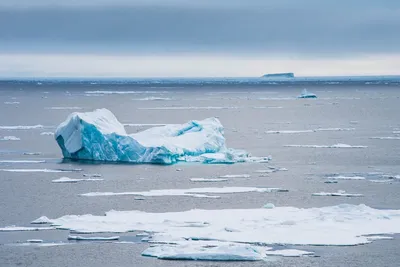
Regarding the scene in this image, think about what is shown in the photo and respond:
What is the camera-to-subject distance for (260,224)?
12.5 meters

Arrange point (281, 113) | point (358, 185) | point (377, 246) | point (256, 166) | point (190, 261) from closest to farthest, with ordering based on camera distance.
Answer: point (190, 261), point (377, 246), point (358, 185), point (256, 166), point (281, 113)

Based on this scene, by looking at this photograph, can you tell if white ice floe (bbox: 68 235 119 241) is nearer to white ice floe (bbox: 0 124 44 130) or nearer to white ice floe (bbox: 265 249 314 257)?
white ice floe (bbox: 265 249 314 257)

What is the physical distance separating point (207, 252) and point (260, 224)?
1.97 metres

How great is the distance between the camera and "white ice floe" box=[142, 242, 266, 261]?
10516mm

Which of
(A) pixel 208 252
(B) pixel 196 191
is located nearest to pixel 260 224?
(A) pixel 208 252

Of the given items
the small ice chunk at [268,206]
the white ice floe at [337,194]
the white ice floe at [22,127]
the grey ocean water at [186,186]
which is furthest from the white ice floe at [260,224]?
the white ice floe at [22,127]

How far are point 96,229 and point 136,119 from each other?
83.3 feet

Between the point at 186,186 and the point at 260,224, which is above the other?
the point at 260,224

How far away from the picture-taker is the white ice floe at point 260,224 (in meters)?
11.6

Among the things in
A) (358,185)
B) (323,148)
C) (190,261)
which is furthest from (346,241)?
(323,148)

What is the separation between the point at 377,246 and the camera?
36.8 ft

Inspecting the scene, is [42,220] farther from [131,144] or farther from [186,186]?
[131,144]

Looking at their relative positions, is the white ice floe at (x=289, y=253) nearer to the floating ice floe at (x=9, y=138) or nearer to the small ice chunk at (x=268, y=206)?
the small ice chunk at (x=268, y=206)

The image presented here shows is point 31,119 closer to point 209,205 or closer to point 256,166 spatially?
point 256,166
